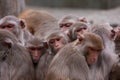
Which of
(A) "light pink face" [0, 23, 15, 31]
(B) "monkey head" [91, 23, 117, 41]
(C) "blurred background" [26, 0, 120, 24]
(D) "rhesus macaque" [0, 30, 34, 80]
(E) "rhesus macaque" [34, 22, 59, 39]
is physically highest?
(B) "monkey head" [91, 23, 117, 41]

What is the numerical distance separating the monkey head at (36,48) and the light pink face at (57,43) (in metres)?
0.10

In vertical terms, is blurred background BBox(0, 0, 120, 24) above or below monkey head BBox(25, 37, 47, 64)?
below

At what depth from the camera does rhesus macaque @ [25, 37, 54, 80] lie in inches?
238

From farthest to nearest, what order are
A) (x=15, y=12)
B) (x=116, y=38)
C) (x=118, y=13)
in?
(x=118, y=13) < (x=15, y=12) < (x=116, y=38)

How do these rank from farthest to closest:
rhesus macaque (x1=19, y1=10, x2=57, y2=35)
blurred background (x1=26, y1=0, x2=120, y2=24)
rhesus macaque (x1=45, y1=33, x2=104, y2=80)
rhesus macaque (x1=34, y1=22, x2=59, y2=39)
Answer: blurred background (x1=26, y1=0, x2=120, y2=24) → rhesus macaque (x1=19, y1=10, x2=57, y2=35) → rhesus macaque (x1=34, y1=22, x2=59, y2=39) → rhesus macaque (x1=45, y1=33, x2=104, y2=80)

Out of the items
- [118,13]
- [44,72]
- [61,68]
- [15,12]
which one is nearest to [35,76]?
[44,72]

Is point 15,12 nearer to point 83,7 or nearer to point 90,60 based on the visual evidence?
point 90,60

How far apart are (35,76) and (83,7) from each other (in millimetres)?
8929

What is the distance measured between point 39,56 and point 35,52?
8cm

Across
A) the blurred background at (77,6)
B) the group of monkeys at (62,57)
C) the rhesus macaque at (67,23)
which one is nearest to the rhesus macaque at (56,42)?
the group of monkeys at (62,57)

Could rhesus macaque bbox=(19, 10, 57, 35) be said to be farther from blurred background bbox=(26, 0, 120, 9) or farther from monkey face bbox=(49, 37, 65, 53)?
blurred background bbox=(26, 0, 120, 9)

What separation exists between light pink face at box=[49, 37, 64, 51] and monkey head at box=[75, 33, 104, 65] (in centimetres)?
51

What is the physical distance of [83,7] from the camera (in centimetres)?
1480

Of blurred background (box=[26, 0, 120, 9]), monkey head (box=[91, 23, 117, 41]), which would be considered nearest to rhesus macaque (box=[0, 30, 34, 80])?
monkey head (box=[91, 23, 117, 41])
